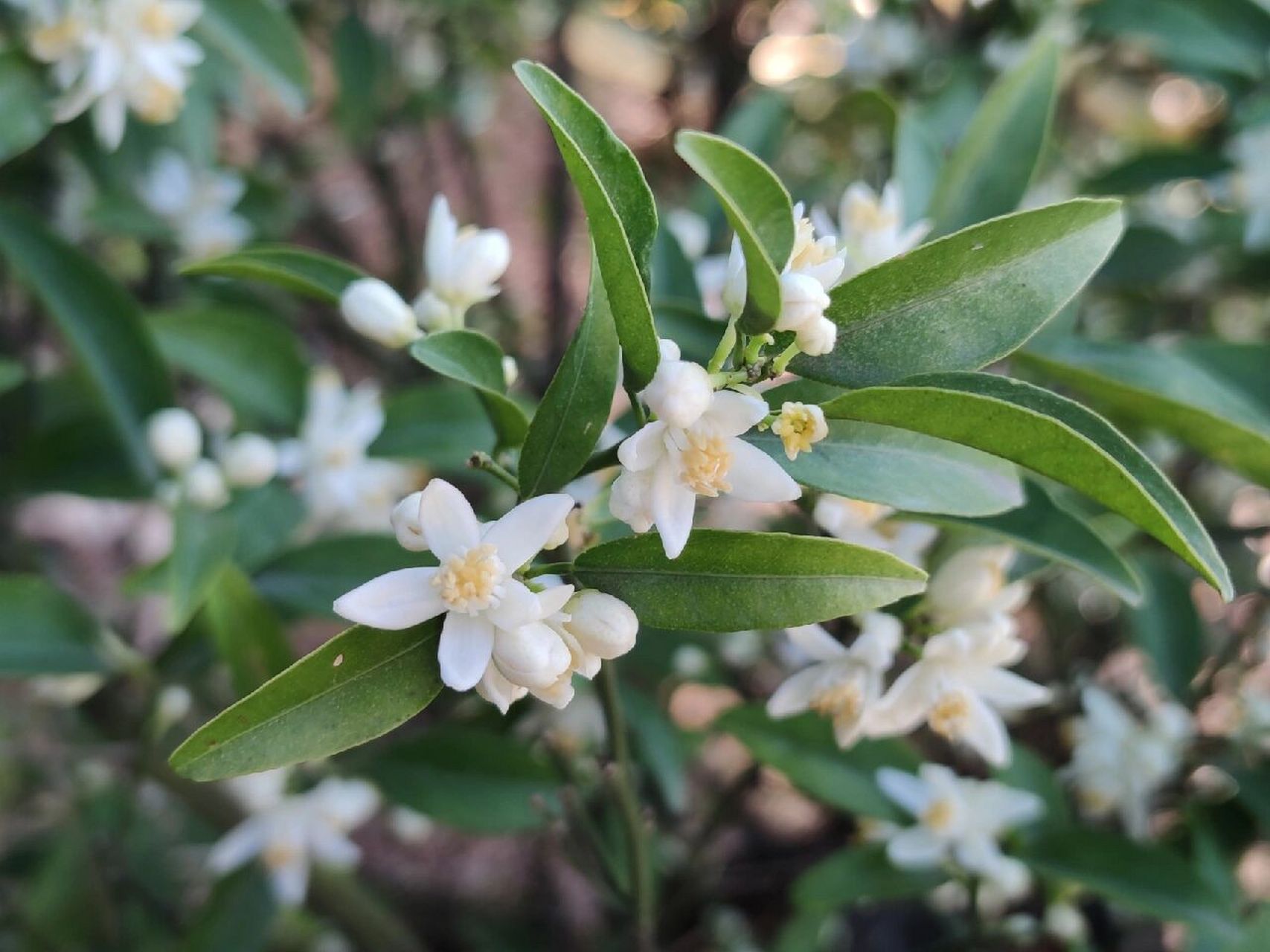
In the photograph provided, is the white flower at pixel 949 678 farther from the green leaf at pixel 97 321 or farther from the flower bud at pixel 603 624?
the green leaf at pixel 97 321

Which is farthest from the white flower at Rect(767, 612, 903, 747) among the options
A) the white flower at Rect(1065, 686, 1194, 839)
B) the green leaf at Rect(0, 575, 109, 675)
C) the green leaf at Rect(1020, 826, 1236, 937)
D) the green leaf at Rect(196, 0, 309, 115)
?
the green leaf at Rect(196, 0, 309, 115)

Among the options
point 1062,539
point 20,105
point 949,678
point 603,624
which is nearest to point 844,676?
point 949,678

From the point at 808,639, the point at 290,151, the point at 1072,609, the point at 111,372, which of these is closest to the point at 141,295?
the point at 290,151

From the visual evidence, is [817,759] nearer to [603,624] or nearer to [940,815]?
[940,815]

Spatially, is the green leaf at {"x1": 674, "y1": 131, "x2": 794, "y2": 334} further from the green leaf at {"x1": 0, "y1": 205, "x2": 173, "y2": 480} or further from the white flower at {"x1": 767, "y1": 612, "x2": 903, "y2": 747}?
the green leaf at {"x1": 0, "y1": 205, "x2": 173, "y2": 480}

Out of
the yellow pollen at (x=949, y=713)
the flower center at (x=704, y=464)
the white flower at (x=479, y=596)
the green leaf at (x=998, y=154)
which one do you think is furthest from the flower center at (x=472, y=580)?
the green leaf at (x=998, y=154)

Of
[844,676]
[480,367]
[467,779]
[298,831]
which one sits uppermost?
[480,367]

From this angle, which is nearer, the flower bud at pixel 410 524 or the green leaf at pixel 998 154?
the flower bud at pixel 410 524
